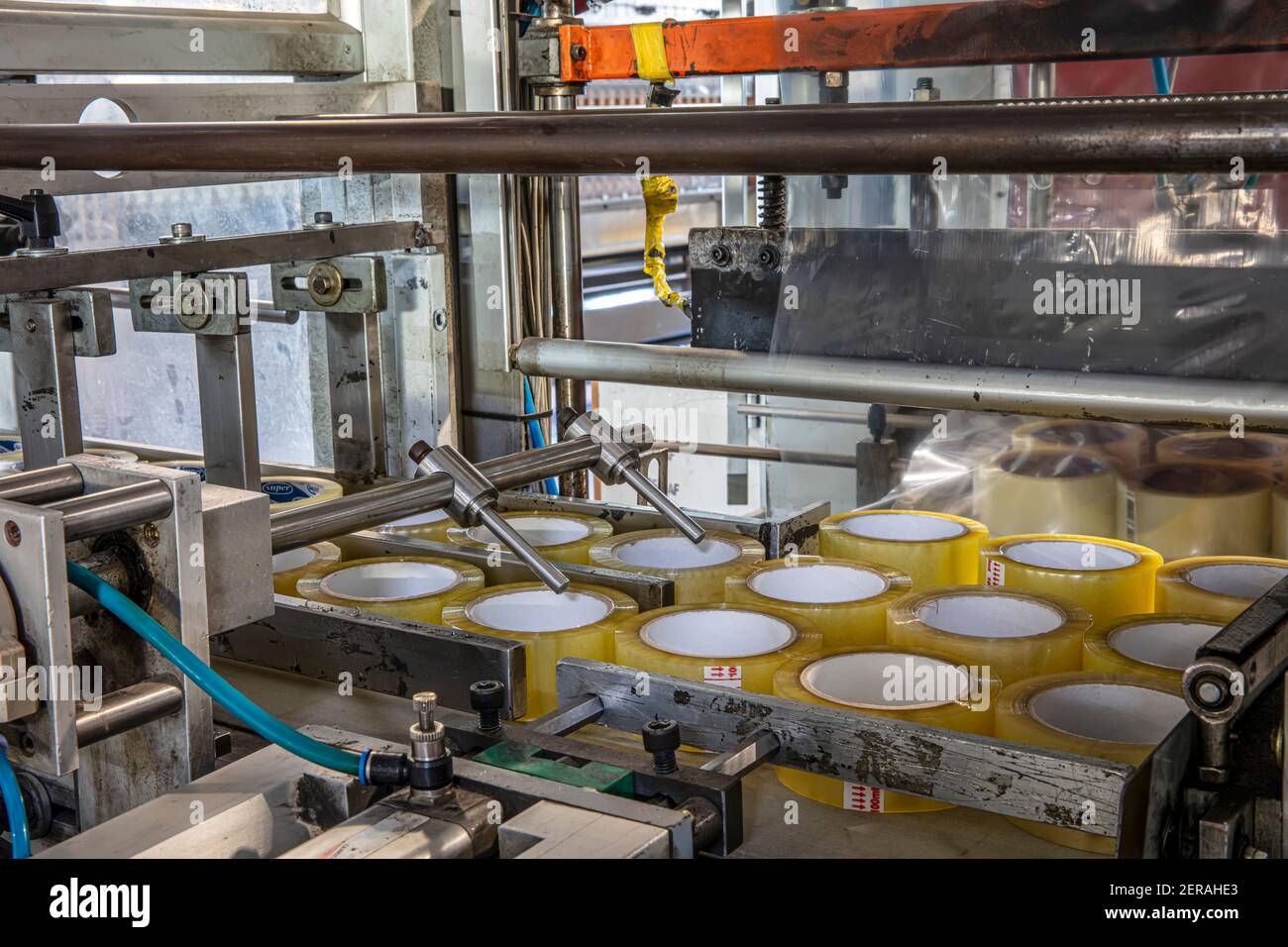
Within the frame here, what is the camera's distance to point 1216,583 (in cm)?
149

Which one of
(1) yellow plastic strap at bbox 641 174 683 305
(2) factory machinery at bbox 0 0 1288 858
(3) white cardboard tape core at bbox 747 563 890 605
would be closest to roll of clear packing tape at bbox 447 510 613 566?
(2) factory machinery at bbox 0 0 1288 858

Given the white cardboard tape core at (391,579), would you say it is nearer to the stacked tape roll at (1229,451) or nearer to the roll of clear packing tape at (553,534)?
the roll of clear packing tape at (553,534)

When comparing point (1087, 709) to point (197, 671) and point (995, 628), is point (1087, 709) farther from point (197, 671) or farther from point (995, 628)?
point (197, 671)

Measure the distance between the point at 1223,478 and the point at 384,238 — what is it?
130 cm

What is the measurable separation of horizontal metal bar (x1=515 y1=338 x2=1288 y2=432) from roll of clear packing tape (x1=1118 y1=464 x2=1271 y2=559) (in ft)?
1.81

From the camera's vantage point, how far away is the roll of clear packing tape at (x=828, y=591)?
1.41 metres

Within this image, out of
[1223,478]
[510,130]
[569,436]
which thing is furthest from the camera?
[1223,478]

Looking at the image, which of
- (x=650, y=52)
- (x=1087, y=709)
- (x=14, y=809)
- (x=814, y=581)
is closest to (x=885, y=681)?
(x=1087, y=709)

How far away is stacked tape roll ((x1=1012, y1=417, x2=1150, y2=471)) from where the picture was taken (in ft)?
7.04

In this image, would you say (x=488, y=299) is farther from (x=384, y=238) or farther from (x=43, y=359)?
(x=43, y=359)

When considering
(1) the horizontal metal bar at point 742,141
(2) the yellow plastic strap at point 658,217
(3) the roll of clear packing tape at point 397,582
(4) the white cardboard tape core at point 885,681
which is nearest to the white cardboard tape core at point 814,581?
(4) the white cardboard tape core at point 885,681

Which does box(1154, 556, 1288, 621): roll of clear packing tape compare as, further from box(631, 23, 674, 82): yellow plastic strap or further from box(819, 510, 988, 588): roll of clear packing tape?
box(631, 23, 674, 82): yellow plastic strap

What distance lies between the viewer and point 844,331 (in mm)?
1561

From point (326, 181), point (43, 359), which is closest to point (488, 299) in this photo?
point (326, 181)
